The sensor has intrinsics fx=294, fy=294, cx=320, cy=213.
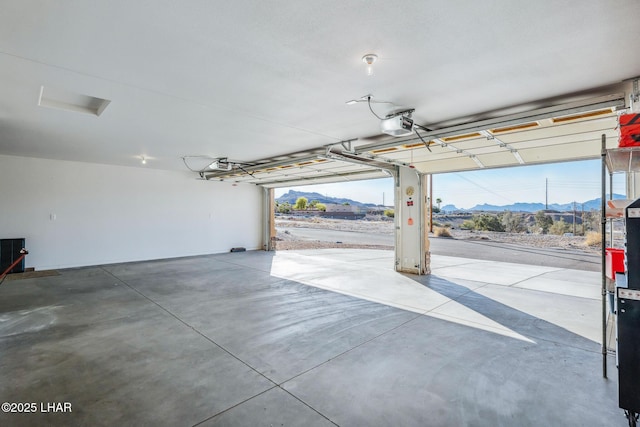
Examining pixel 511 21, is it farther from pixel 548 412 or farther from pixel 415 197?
pixel 415 197

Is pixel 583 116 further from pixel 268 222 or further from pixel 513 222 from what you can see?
pixel 513 222

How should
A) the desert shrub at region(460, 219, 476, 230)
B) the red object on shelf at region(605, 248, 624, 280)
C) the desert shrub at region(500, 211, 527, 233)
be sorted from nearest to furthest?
the red object on shelf at region(605, 248, 624, 280), the desert shrub at region(500, 211, 527, 233), the desert shrub at region(460, 219, 476, 230)

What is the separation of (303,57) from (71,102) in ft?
10.5

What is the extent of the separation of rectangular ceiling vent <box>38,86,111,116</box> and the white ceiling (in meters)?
0.12

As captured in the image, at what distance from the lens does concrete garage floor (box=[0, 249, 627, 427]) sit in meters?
2.11

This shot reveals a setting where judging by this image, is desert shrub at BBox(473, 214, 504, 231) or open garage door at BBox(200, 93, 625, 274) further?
desert shrub at BBox(473, 214, 504, 231)

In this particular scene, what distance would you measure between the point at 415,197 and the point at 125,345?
6.10m

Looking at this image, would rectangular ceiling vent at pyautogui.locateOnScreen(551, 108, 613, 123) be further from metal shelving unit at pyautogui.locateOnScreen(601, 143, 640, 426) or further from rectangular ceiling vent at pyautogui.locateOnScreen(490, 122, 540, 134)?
metal shelving unit at pyautogui.locateOnScreen(601, 143, 640, 426)

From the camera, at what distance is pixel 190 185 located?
31.9ft

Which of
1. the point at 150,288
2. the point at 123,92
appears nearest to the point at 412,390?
the point at 123,92

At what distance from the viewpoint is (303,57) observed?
248cm

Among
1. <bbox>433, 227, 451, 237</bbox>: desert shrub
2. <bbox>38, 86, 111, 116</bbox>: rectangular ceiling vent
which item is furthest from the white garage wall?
<bbox>433, 227, 451, 237</bbox>: desert shrub

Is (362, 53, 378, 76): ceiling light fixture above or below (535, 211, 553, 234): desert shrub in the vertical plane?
above

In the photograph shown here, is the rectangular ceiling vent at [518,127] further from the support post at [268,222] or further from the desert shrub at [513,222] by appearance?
the desert shrub at [513,222]
